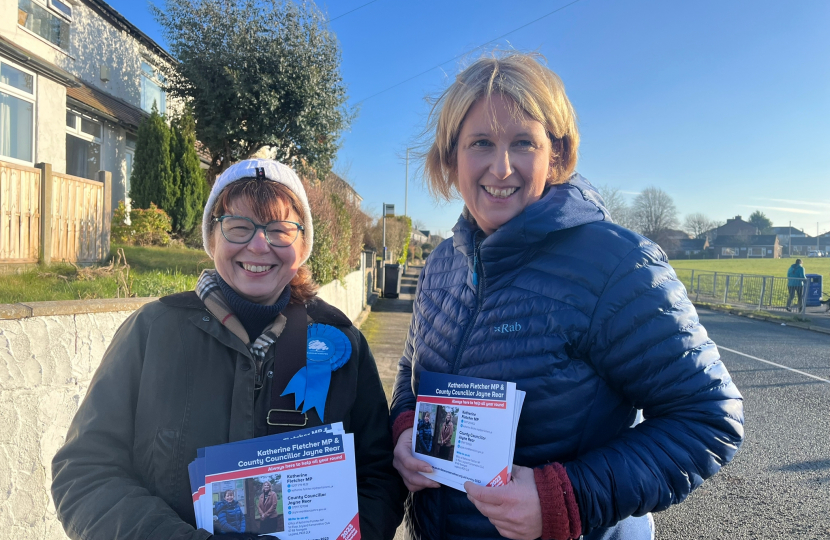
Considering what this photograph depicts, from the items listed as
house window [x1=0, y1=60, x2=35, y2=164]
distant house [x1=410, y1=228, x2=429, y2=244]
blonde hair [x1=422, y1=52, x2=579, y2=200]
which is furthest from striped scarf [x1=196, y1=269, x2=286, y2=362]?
distant house [x1=410, y1=228, x2=429, y2=244]

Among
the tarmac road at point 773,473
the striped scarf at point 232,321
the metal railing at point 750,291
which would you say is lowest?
the tarmac road at point 773,473

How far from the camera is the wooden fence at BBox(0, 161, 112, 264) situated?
5.48 meters

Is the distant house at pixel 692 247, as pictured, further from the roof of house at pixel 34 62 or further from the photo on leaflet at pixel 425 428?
the photo on leaflet at pixel 425 428

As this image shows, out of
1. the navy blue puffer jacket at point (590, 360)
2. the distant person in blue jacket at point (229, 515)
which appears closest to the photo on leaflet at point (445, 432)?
the navy blue puffer jacket at point (590, 360)

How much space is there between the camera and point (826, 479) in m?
4.32

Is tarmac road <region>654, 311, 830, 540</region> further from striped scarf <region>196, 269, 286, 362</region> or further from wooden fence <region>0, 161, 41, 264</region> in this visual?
wooden fence <region>0, 161, 41, 264</region>

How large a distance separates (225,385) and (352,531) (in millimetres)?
599

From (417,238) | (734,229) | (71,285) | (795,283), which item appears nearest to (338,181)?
(71,285)

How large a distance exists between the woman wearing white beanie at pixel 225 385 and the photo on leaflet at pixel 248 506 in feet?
0.04

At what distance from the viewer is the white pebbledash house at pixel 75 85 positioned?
10.1 meters

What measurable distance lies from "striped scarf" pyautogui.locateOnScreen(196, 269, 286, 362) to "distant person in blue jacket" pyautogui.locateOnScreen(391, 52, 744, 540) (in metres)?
0.52

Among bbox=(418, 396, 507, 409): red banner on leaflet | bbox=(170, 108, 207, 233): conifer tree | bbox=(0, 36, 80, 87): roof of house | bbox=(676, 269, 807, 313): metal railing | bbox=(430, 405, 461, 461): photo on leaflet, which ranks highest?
bbox=(0, 36, 80, 87): roof of house

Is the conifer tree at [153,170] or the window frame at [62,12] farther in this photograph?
the conifer tree at [153,170]

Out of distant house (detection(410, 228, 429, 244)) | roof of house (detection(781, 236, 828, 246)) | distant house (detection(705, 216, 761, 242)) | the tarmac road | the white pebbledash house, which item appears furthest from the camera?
roof of house (detection(781, 236, 828, 246))
